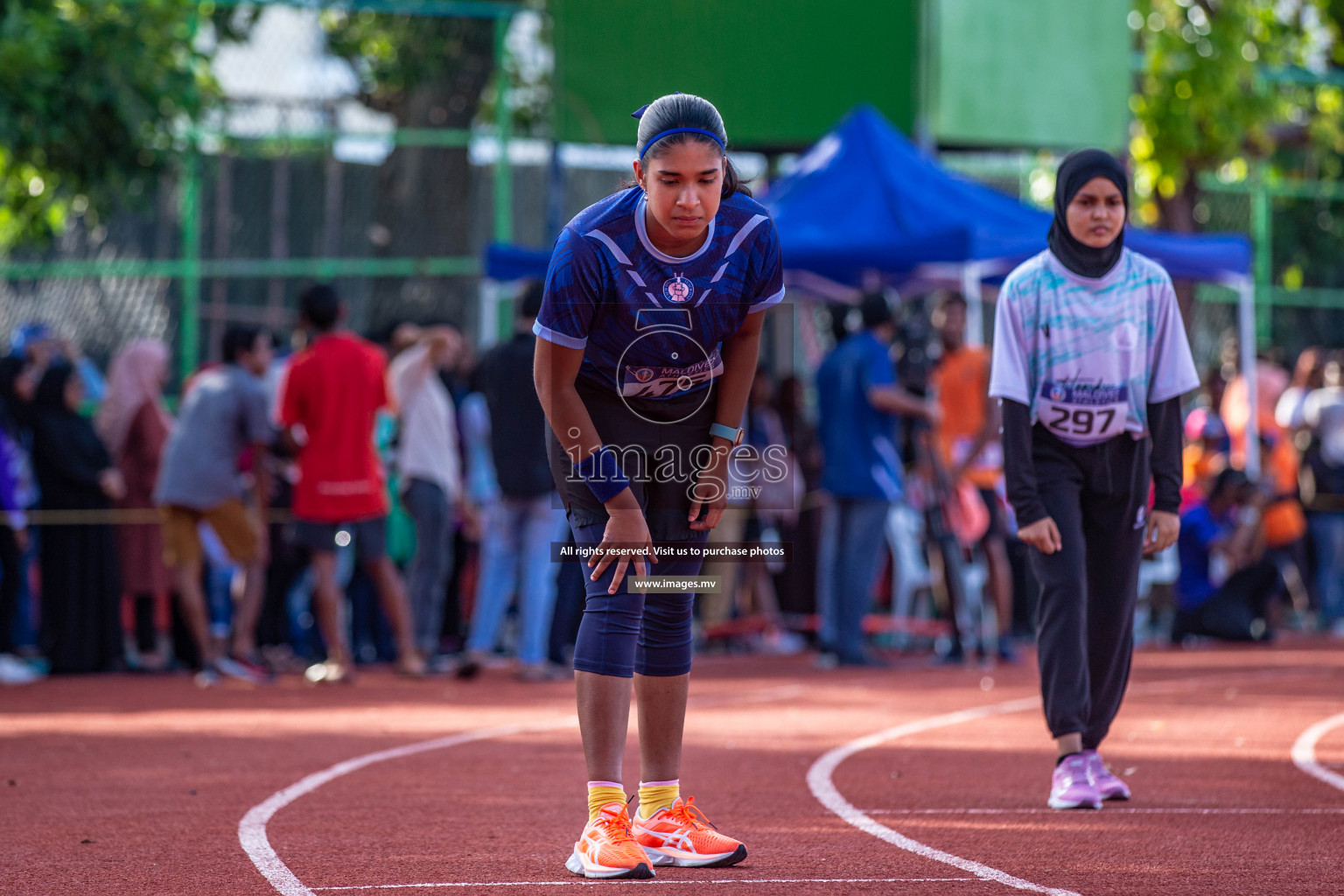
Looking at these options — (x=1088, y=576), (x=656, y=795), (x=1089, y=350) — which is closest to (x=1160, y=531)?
(x=1088, y=576)

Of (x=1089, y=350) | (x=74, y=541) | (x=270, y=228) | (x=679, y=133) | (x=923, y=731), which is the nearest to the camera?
(x=679, y=133)

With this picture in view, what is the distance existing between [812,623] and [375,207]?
16.0 feet

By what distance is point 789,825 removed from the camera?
231 inches

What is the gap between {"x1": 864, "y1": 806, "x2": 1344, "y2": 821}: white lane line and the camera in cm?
601

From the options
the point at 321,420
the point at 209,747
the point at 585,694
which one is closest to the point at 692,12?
the point at 321,420

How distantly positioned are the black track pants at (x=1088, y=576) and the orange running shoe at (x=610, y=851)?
6.31 ft

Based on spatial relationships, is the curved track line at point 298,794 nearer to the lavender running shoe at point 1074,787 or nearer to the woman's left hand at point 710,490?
the woman's left hand at point 710,490

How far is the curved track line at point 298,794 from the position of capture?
16.3 ft

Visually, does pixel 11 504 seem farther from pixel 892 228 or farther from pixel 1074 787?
pixel 1074 787

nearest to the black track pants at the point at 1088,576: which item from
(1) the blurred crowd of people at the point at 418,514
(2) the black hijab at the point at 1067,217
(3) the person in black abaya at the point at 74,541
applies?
(2) the black hijab at the point at 1067,217

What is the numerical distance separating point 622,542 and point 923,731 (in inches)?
163

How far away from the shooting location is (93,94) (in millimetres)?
11812

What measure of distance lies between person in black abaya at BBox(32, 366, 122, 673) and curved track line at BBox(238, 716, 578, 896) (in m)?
4.46

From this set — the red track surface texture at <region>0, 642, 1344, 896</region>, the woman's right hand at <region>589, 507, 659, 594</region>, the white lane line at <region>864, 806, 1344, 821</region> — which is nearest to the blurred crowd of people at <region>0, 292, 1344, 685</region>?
the red track surface texture at <region>0, 642, 1344, 896</region>
